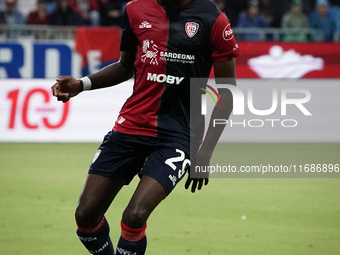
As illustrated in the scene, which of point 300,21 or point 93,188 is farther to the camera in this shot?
point 300,21

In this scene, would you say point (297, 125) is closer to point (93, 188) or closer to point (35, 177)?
point (35, 177)

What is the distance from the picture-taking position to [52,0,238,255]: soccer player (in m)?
4.59

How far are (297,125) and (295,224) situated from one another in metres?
5.63

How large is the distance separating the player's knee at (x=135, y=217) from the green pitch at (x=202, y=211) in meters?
1.58

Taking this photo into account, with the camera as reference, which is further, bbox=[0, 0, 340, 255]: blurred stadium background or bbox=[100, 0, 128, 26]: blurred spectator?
bbox=[100, 0, 128, 26]: blurred spectator

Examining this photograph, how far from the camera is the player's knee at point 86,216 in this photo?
457 centimetres

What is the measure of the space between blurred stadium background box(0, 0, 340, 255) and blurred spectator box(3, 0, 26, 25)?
0.23ft

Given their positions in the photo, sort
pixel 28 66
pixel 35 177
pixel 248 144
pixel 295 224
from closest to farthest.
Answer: pixel 295 224
pixel 35 177
pixel 248 144
pixel 28 66

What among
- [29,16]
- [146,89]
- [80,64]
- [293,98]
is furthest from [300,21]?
[146,89]

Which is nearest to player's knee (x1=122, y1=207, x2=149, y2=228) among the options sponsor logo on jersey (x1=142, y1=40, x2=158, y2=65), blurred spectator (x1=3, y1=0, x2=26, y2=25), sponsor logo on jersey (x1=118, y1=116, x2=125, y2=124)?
sponsor logo on jersey (x1=118, y1=116, x2=125, y2=124)

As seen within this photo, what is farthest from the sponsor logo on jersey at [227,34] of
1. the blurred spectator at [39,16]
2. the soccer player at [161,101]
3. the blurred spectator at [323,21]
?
the blurred spectator at [39,16]

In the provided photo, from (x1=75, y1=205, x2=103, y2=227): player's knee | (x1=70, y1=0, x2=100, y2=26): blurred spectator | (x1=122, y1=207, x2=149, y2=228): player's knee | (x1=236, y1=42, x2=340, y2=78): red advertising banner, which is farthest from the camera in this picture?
(x1=70, y1=0, x2=100, y2=26): blurred spectator

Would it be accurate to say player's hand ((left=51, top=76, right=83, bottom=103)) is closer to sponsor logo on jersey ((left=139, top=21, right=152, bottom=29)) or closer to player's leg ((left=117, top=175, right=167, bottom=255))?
sponsor logo on jersey ((left=139, top=21, right=152, bottom=29))

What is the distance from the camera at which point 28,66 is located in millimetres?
13516
